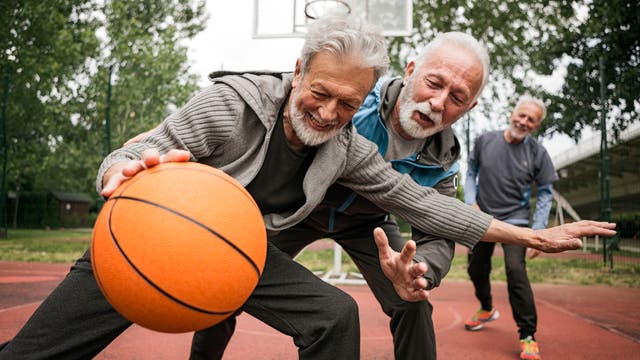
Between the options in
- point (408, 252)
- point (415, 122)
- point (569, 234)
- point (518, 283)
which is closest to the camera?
point (408, 252)

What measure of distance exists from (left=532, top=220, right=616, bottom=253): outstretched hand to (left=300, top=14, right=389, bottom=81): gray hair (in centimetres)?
112

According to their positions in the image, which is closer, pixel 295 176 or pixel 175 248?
pixel 175 248

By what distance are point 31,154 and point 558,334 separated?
17797 mm

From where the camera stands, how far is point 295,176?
8.50 ft

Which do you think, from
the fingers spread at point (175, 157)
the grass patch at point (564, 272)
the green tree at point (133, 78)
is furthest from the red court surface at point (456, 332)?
the green tree at point (133, 78)

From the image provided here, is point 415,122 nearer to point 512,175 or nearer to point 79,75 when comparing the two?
point 512,175

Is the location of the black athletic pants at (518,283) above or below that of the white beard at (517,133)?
below

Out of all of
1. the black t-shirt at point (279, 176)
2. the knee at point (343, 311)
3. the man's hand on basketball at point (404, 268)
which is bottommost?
the knee at point (343, 311)

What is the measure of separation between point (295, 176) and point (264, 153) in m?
0.23

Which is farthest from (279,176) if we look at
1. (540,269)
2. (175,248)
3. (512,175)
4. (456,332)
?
(540,269)

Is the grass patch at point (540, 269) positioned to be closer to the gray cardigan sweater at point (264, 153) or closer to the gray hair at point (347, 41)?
the gray cardigan sweater at point (264, 153)

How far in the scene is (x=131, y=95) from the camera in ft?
89.0

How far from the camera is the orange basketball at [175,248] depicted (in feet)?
5.90

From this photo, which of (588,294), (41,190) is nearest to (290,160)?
(588,294)
